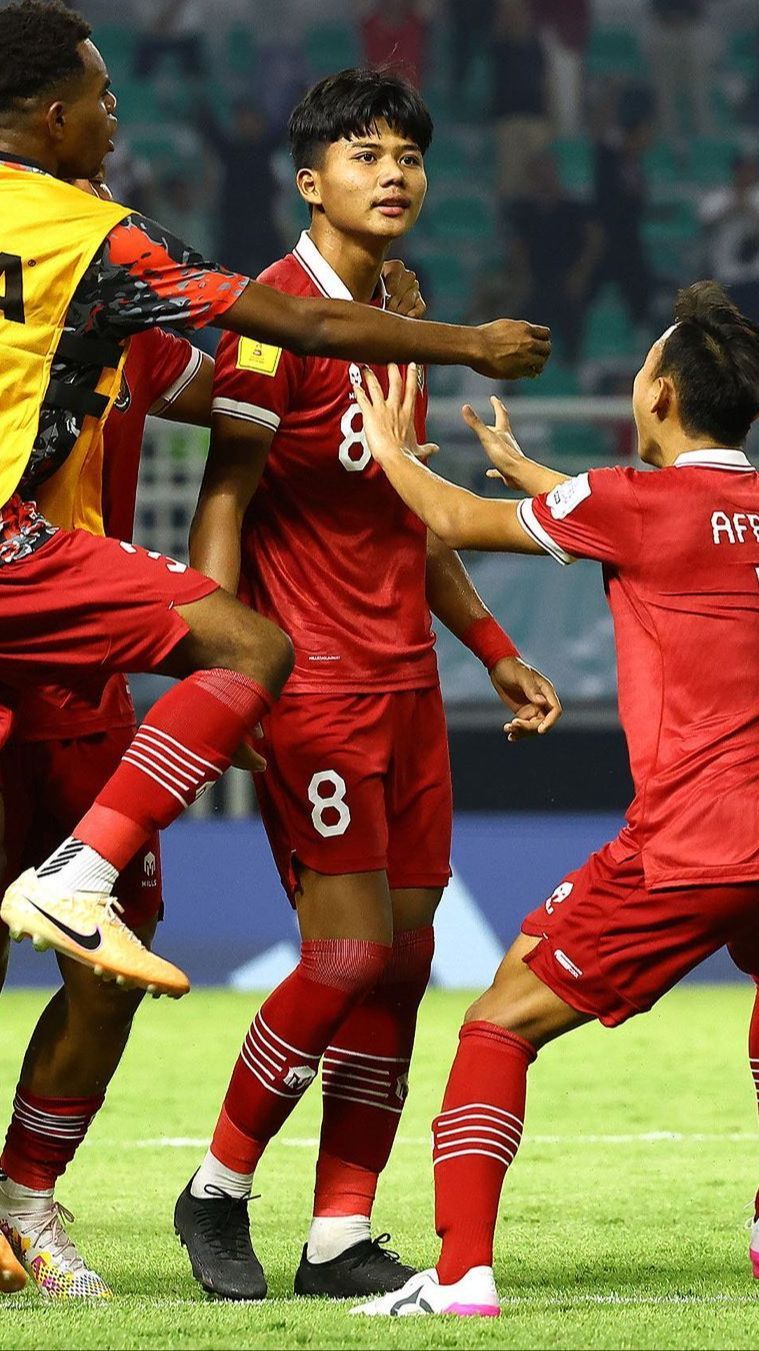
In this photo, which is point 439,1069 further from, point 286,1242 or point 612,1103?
point 286,1242

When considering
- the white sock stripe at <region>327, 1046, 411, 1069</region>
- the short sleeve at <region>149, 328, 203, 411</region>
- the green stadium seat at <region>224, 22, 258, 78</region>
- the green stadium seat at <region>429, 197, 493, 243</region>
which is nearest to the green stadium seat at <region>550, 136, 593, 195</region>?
the green stadium seat at <region>429, 197, 493, 243</region>

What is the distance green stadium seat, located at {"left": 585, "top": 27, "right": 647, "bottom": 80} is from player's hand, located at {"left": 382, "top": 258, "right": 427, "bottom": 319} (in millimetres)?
11510

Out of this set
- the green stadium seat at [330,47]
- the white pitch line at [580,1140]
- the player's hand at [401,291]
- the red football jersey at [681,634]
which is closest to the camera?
the red football jersey at [681,634]

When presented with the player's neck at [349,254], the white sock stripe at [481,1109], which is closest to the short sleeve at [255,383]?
the player's neck at [349,254]

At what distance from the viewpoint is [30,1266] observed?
4082 mm

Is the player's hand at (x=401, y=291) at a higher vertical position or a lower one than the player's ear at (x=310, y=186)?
lower

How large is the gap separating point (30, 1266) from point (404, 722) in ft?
4.34

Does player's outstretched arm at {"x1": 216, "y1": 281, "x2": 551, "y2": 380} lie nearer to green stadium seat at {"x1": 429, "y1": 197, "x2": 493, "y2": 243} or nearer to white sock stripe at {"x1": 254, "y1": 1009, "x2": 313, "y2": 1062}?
white sock stripe at {"x1": 254, "y1": 1009, "x2": 313, "y2": 1062}

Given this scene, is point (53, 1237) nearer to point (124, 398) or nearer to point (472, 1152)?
point (472, 1152)

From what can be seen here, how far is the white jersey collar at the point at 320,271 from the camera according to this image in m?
Answer: 4.24

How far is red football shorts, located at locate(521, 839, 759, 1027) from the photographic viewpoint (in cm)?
352

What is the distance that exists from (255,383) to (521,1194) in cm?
224

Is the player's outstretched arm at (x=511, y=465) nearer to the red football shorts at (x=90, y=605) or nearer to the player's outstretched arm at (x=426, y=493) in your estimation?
the player's outstretched arm at (x=426, y=493)

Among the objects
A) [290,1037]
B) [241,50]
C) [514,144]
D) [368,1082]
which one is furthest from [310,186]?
[241,50]
